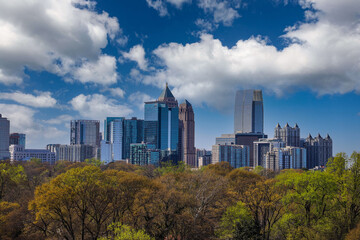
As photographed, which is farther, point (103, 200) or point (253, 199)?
point (253, 199)

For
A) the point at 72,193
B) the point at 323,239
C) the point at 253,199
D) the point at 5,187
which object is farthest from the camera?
the point at 5,187

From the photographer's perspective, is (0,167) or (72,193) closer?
(72,193)

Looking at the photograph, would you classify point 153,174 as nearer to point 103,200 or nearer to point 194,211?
point 194,211

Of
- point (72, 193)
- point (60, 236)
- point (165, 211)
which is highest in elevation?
point (72, 193)

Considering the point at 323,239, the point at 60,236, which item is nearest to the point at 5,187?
the point at 60,236

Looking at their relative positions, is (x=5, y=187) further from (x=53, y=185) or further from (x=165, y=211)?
(x=165, y=211)

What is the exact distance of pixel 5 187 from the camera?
6412cm

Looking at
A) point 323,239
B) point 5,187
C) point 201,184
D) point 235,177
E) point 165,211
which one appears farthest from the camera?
point 235,177

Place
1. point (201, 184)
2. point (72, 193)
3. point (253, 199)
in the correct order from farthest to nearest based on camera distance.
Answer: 1. point (201, 184)
2. point (253, 199)
3. point (72, 193)

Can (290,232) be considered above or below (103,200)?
below

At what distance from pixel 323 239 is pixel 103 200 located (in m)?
26.7

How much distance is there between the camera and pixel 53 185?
4084cm

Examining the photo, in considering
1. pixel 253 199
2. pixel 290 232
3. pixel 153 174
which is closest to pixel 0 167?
pixel 153 174

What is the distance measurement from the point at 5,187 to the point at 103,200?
31668 millimetres
